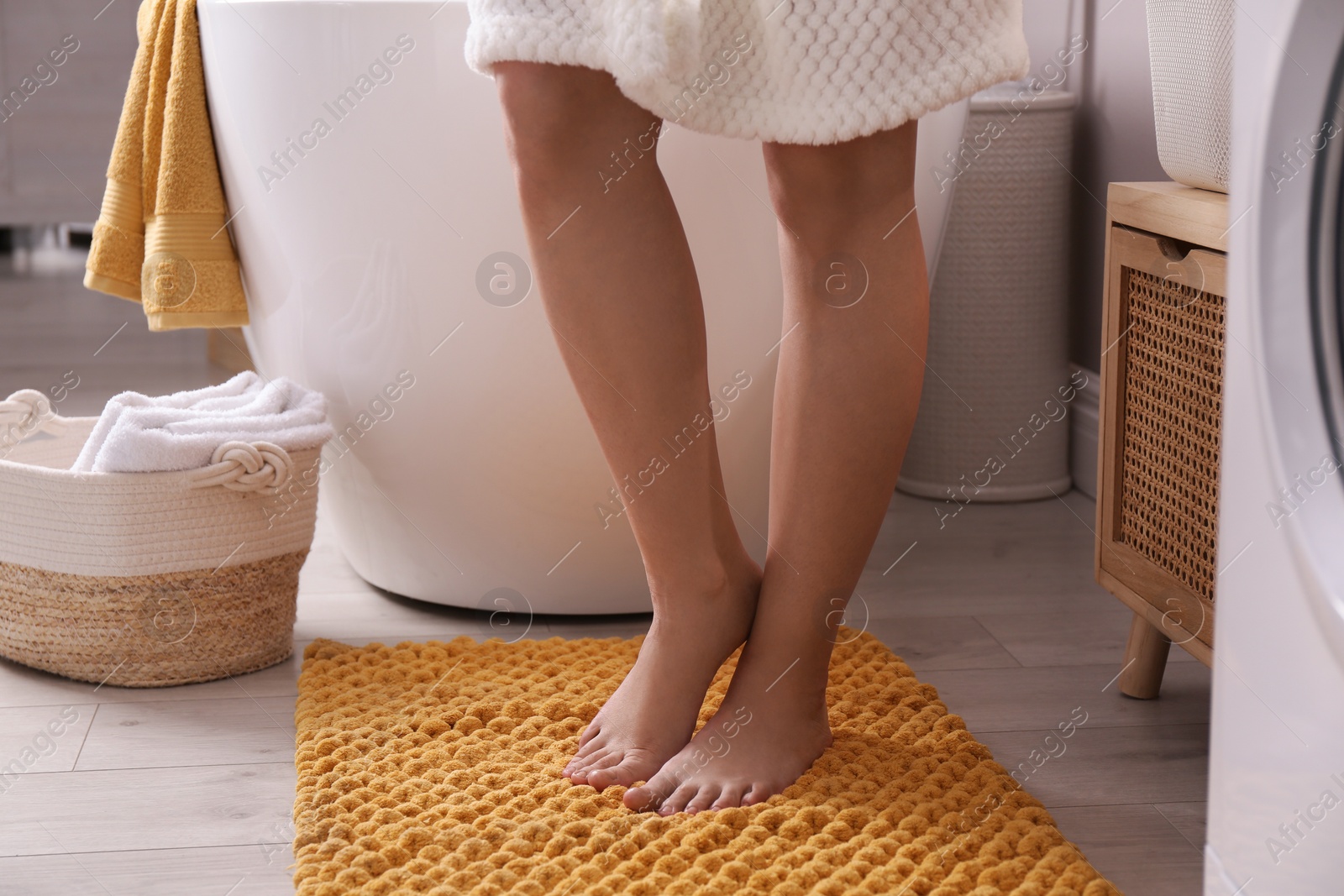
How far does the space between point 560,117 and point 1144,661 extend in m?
0.67

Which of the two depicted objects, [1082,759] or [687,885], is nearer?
[687,885]

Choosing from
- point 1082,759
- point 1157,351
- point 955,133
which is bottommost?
point 1082,759

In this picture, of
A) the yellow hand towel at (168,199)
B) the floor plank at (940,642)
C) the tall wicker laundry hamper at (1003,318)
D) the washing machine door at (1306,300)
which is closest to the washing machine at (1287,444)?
the washing machine door at (1306,300)

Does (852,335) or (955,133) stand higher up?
(955,133)

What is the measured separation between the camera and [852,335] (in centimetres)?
84

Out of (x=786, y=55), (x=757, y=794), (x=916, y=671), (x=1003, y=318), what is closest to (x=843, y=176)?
(x=786, y=55)

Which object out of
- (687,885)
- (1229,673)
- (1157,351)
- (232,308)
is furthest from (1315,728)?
(232,308)

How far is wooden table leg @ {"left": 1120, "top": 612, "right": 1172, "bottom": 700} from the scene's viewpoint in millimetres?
1063

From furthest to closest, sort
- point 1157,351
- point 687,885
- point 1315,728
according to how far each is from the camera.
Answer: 1. point 1157,351
2. point 687,885
3. point 1315,728

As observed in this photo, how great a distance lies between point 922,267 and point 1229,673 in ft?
1.14

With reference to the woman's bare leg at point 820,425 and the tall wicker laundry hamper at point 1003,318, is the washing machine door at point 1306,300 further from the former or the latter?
the tall wicker laundry hamper at point 1003,318

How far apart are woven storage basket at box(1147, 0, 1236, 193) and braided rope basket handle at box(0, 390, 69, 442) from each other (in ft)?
3.35

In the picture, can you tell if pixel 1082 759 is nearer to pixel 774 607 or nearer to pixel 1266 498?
pixel 774 607

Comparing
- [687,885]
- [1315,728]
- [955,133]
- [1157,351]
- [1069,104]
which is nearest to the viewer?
[1315,728]
